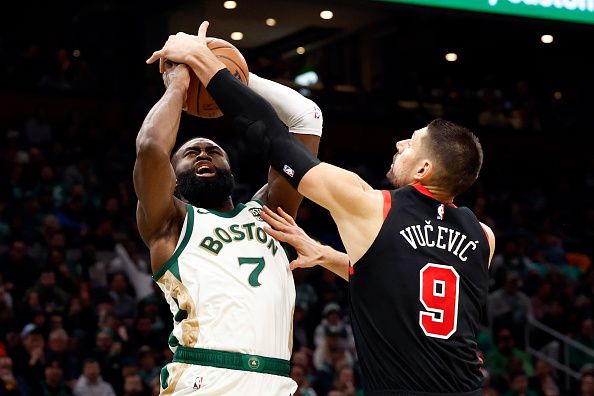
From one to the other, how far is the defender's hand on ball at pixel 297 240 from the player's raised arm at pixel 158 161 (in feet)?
1.48

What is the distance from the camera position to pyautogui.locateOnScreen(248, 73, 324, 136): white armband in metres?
5.16

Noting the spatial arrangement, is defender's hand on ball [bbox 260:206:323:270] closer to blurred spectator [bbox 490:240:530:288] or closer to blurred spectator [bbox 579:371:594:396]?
blurred spectator [bbox 579:371:594:396]

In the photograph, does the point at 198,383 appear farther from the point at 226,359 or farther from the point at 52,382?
the point at 52,382

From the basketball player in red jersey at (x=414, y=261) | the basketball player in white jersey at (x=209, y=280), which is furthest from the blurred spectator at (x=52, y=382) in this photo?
the basketball player in red jersey at (x=414, y=261)

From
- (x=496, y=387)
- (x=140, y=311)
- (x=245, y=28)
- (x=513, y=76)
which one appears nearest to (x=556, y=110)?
(x=513, y=76)

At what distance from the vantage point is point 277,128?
4.29 meters

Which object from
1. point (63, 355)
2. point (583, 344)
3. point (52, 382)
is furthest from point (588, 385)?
point (52, 382)

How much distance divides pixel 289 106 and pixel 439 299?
1.54m

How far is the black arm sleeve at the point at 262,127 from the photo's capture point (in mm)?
4148

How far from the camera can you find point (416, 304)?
3984 mm

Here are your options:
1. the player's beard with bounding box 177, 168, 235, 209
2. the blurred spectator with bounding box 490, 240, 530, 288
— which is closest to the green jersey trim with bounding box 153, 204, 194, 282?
the player's beard with bounding box 177, 168, 235, 209

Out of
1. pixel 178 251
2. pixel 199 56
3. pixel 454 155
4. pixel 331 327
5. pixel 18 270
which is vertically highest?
pixel 199 56

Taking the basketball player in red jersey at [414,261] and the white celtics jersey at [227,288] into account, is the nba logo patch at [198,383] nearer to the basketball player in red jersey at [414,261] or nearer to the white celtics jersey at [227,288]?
the white celtics jersey at [227,288]

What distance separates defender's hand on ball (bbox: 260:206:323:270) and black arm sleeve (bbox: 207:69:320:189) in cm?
36
